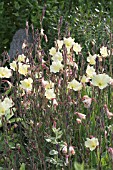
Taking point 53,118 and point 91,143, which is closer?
point 91,143

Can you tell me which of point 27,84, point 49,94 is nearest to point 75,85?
point 49,94

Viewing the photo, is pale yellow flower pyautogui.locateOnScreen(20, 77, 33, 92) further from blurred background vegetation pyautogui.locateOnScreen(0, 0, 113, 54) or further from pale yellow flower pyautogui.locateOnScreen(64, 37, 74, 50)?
blurred background vegetation pyautogui.locateOnScreen(0, 0, 113, 54)

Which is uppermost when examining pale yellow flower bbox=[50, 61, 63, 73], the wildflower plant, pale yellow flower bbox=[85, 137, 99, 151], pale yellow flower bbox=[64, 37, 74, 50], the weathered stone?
the weathered stone

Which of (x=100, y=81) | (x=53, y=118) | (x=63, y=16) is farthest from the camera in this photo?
(x=63, y=16)

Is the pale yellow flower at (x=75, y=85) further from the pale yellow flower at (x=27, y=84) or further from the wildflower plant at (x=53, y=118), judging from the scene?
the pale yellow flower at (x=27, y=84)

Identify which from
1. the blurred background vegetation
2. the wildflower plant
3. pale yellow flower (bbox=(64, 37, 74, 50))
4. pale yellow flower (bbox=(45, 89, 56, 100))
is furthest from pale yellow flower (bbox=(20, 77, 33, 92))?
the blurred background vegetation

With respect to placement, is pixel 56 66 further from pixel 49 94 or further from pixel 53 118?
pixel 53 118

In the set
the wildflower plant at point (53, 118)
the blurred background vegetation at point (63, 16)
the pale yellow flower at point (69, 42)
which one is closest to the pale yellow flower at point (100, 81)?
the wildflower plant at point (53, 118)

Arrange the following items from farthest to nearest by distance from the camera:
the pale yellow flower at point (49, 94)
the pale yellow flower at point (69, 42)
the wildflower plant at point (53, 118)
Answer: the pale yellow flower at point (69, 42)
the pale yellow flower at point (49, 94)
the wildflower plant at point (53, 118)
